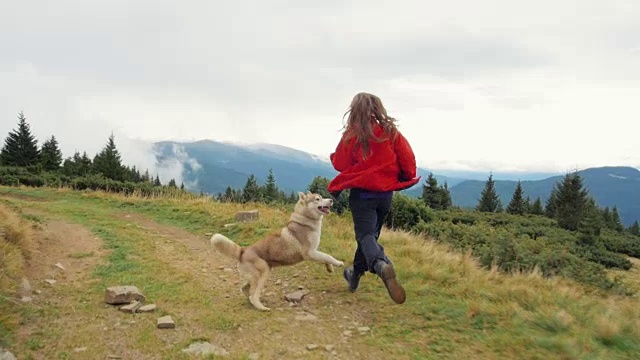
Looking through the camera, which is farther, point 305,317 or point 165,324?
point 305,317

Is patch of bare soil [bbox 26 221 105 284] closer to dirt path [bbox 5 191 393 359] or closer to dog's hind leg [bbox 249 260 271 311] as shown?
dirt path [bbox 5 191 393 359]

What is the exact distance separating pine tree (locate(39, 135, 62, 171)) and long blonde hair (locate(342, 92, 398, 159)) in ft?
195

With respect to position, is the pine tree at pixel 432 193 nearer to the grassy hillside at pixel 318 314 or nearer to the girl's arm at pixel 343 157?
the grassy hillside at pixel 318 314

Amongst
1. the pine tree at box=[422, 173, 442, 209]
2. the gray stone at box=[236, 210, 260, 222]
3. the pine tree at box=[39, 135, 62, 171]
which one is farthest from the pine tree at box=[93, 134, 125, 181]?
the gray stone at box=[236, 210, 260, 222]

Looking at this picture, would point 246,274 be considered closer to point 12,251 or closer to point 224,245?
point 224,245

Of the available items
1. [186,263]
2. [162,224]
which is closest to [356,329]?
[186,263]

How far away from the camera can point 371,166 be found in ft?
17.8

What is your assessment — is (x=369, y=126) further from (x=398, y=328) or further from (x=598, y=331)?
(x=598, y=331)

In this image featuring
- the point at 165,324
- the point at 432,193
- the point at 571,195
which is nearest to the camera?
the point at 165,324

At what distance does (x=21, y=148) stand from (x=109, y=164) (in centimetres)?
1202

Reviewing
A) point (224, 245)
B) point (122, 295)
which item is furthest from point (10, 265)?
point (224, 245)

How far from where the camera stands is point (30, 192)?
67.5 ft

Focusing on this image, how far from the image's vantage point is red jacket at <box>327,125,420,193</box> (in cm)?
541

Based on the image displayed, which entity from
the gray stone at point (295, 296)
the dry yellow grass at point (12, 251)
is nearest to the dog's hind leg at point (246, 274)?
the gray stone at point (295, 296)
